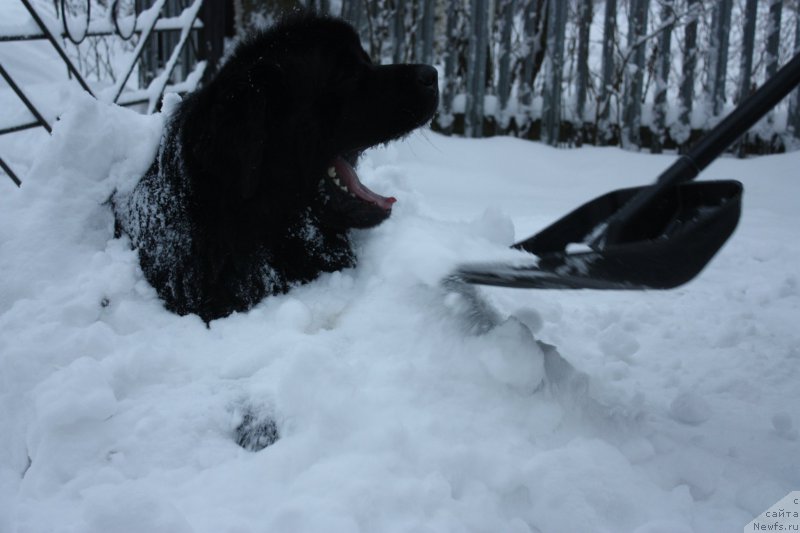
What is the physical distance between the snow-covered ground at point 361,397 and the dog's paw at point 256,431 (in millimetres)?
18

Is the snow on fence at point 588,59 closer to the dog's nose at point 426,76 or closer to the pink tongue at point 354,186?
the dog's nose at point 426,76

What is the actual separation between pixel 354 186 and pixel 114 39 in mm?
6255

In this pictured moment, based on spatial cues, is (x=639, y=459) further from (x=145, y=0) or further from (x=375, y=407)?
(x=145, y=0)

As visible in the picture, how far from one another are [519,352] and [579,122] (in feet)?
15.0

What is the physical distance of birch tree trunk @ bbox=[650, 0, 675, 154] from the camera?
553cm

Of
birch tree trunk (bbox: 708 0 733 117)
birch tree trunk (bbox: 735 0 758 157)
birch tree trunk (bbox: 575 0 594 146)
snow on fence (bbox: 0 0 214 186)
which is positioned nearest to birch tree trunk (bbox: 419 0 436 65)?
birch tree trunk (bbox: 575 0 594 146)

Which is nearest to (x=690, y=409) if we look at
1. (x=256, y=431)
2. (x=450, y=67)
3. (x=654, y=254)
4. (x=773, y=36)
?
(x=654, y=254)

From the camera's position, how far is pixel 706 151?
1.80 m

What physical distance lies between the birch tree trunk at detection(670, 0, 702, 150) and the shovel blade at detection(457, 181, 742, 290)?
13.8 ft

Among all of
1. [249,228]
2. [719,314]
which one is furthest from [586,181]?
[249,228]

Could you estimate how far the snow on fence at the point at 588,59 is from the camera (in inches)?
218

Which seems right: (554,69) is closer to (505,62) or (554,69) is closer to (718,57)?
(505,62)

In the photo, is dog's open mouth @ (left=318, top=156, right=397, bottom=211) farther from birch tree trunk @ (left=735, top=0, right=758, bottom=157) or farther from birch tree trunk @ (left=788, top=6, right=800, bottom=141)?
birch tree trunk @ (left=788, top=6, right=800, bottom=141)

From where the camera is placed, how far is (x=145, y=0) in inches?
223
